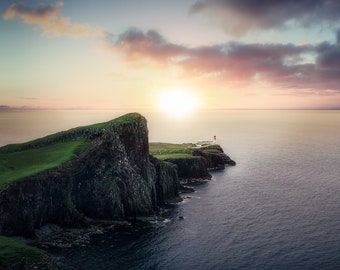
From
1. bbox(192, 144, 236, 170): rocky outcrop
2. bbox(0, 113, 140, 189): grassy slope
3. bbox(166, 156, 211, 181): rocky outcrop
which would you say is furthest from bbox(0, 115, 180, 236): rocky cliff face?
bbox(192, 144, 236, 170): rocky outcrop

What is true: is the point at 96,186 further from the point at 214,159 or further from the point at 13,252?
the point at 214,159

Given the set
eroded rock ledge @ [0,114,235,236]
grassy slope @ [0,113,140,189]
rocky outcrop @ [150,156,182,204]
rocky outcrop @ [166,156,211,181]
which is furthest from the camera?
rocky outcrop @ [166,156,211,181]

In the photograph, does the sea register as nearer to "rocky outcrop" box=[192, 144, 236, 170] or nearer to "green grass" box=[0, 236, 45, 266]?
"green grass" box=[0, 236, 45, 266]

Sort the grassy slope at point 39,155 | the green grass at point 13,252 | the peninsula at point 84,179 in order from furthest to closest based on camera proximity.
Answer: the grassy slope at point 39,155 → the peninsula at point 84,179 → the green grass at point 13,252

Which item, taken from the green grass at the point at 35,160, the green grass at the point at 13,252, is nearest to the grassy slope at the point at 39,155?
the green grass at the point at 35,160

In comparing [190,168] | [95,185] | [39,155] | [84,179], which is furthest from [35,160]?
[190,168]

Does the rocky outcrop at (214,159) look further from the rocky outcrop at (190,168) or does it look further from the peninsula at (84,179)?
the peninsula at (84,179)

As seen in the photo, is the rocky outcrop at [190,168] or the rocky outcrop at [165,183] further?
the rocky outcrop at [190,168]

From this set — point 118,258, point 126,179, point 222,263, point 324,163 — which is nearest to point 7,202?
point 118,258
